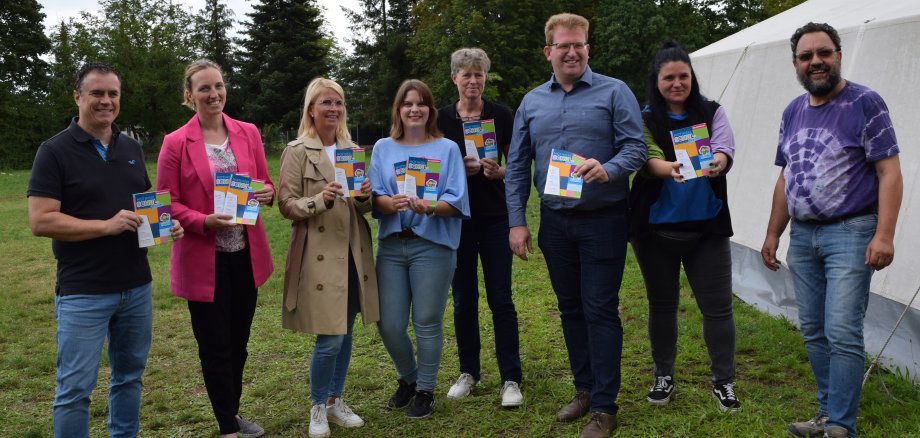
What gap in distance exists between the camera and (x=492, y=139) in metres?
4.35

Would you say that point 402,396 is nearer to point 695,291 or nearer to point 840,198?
point 695,291

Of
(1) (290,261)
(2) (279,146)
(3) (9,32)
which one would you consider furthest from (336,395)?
(3) (9,32)

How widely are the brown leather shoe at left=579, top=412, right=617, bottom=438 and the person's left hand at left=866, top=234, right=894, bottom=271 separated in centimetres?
152

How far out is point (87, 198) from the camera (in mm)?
3209

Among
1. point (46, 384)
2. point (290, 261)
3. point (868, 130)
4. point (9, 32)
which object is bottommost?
point (46, 384)

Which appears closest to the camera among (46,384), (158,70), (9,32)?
(46,384)

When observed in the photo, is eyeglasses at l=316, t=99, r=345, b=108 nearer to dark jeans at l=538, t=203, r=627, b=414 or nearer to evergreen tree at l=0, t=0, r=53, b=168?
dark jeans at l=538, t=203, r=627, b=414

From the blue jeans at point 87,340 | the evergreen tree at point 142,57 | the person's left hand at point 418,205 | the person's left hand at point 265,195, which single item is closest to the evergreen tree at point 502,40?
the evergreen tree at point 142,57

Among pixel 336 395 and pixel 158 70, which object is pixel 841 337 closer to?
pixel 336 395

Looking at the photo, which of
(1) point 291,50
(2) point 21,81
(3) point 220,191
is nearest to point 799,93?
(3) point 220,191

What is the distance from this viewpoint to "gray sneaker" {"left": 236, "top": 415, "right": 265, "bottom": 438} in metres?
4.18

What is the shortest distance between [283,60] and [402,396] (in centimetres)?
3558

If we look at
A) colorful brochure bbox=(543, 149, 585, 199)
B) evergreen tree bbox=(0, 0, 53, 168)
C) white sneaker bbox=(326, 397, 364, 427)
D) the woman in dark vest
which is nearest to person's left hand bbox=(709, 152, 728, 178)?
the woman in dark vest

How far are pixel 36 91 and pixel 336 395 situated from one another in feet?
128
